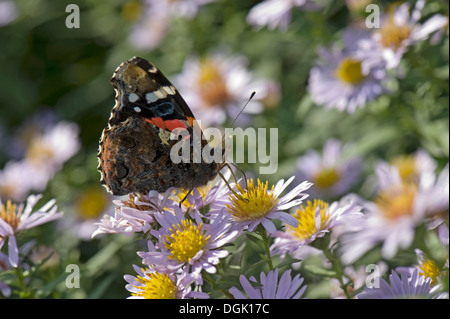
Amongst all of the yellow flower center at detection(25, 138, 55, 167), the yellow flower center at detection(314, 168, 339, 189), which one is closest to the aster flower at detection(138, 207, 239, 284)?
the yellow flower center at detection(314, 168, 339, 189)

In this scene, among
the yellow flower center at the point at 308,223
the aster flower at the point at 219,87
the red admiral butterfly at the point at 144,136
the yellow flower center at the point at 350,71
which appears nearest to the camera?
the yellow flower center at the point at 308,223

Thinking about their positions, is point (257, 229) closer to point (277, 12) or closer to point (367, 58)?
point (367, 58)

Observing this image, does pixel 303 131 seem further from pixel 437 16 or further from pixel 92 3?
pixel 92 3

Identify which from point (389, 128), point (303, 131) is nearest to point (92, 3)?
point (303, 131)

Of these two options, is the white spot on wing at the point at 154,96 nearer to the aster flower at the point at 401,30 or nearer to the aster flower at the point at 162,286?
the aster flower at the point at 162,286

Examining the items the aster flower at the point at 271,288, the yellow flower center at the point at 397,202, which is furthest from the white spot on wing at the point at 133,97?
the yellow flower center at the point at 397,202

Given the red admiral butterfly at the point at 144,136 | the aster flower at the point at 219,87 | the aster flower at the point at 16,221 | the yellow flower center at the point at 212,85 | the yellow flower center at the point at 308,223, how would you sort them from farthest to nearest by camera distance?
the yellow flower center at the point at 212,85 → the aster flower at the point at 219,87 → the red admiral butterfly at the point at 144,136 → the aster flower at the point at 16,221 → the yellow flower center at the point at 308,223

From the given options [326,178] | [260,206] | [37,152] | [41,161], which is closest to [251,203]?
[260,206]
